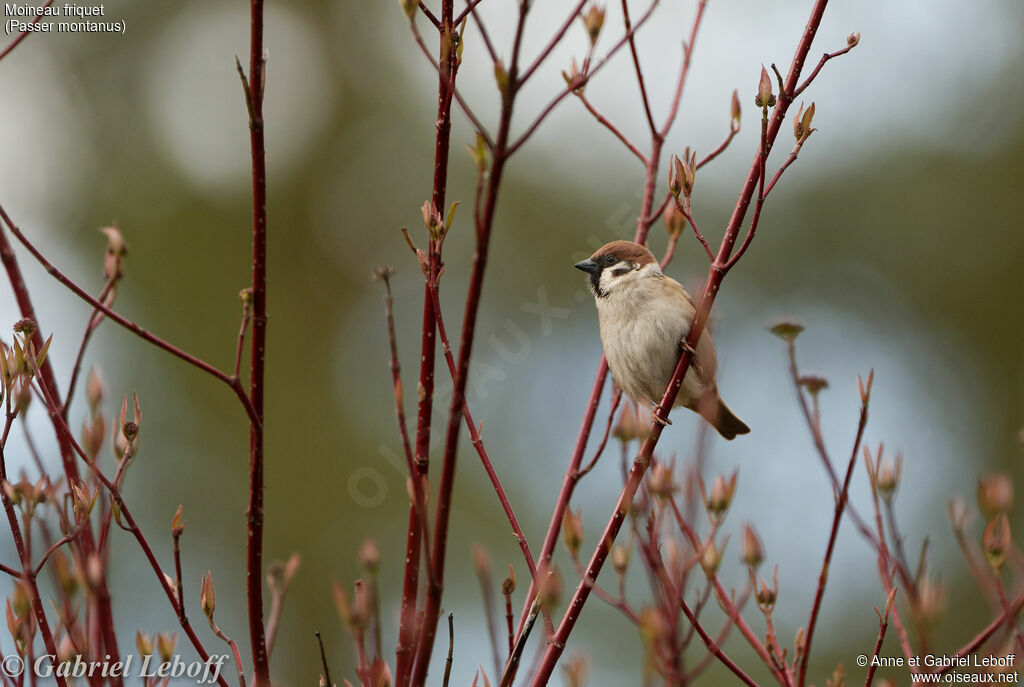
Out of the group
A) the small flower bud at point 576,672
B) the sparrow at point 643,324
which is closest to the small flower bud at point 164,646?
the small flower bud at point 576,672

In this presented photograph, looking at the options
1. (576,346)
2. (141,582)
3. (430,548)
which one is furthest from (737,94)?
(141,582)

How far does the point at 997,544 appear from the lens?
1.53 meters

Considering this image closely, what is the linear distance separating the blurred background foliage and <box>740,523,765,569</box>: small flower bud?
504 centimetres

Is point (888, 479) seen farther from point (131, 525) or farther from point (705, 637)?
point (131, 525)

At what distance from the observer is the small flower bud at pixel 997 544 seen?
1516mm

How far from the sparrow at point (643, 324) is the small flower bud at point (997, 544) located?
5.03 feet

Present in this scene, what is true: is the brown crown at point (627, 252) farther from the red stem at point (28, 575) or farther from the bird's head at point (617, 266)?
the red stem at point (28, 575)

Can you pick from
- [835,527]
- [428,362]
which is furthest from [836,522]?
[428,362]

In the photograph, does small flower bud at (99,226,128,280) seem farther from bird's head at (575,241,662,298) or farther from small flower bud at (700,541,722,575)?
bird's head at (575,241,662,298)

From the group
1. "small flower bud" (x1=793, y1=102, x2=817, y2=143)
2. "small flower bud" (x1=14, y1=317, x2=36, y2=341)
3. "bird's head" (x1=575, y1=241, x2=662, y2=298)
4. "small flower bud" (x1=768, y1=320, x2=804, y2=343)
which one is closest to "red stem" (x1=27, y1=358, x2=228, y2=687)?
"small flower bud" (x1=14, y1=317, x2=36, y2=341)

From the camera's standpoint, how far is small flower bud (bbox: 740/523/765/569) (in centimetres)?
155

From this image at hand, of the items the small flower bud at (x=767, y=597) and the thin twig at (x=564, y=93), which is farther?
the small flower bud at (x=767, y=597)

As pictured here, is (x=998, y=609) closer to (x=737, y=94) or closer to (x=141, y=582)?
(x=737, y=94)

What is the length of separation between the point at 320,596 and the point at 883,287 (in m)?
5.39
